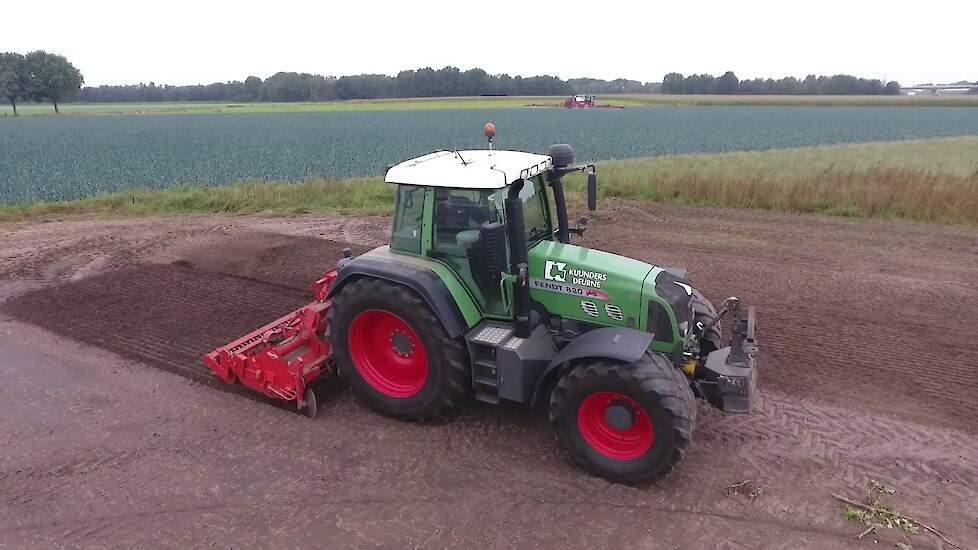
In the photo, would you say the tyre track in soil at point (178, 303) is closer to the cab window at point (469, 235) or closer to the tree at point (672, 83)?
the cab window at point (469, 235)

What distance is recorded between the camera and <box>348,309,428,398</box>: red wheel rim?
208 inches

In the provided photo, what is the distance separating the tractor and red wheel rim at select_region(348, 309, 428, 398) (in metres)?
0.01

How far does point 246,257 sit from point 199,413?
490cm

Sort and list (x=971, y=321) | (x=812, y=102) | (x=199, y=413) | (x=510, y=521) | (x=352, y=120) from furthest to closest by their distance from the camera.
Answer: (x=812, y=102), (x=352, y=120), (x=971, y=321), (x=199, y=413), (x=510, y=521)

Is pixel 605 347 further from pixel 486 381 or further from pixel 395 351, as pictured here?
A: pixel 395 351

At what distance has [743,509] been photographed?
4211 millimetres

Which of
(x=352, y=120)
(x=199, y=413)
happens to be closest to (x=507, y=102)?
A: (x=352, y=120)

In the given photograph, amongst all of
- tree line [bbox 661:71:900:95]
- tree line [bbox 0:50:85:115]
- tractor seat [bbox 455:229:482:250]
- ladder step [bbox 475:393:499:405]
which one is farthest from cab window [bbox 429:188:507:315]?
tree line [bbox 661:71:900:95]

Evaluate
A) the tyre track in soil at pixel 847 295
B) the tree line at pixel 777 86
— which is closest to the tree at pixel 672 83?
the tree line at pixel 777 86

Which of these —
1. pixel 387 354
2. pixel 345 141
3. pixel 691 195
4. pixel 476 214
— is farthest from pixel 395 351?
pixel 345 141

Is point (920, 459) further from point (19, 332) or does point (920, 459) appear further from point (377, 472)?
point (19, 332)

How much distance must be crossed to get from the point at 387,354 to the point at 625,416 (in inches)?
86.3

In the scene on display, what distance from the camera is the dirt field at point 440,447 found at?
412 centimetres

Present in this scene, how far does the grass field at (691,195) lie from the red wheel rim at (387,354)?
816 centimetres
